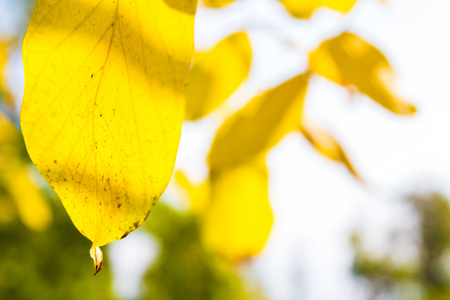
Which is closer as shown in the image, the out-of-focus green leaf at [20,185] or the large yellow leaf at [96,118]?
the large yellow leaf at [96,118]

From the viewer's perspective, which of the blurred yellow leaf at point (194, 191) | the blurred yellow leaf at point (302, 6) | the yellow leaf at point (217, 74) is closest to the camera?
the blurred yellow leaf at point (302, 6)

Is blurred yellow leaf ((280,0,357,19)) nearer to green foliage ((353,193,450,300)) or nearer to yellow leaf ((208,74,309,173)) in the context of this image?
yellow leaf ((208,74,309,173))

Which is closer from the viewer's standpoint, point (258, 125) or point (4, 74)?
point (258, 125)

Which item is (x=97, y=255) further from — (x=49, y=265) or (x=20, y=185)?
(x=49, y=265)

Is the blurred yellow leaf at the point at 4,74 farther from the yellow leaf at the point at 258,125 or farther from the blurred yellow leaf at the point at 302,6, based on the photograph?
the blurred yellow leaf at the point at 302,6

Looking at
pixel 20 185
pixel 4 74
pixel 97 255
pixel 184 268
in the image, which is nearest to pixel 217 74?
pixel 97 255

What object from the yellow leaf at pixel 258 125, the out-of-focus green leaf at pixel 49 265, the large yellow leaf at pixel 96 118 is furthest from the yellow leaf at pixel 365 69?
the out-of-focus green leaf at pixel 49 265
